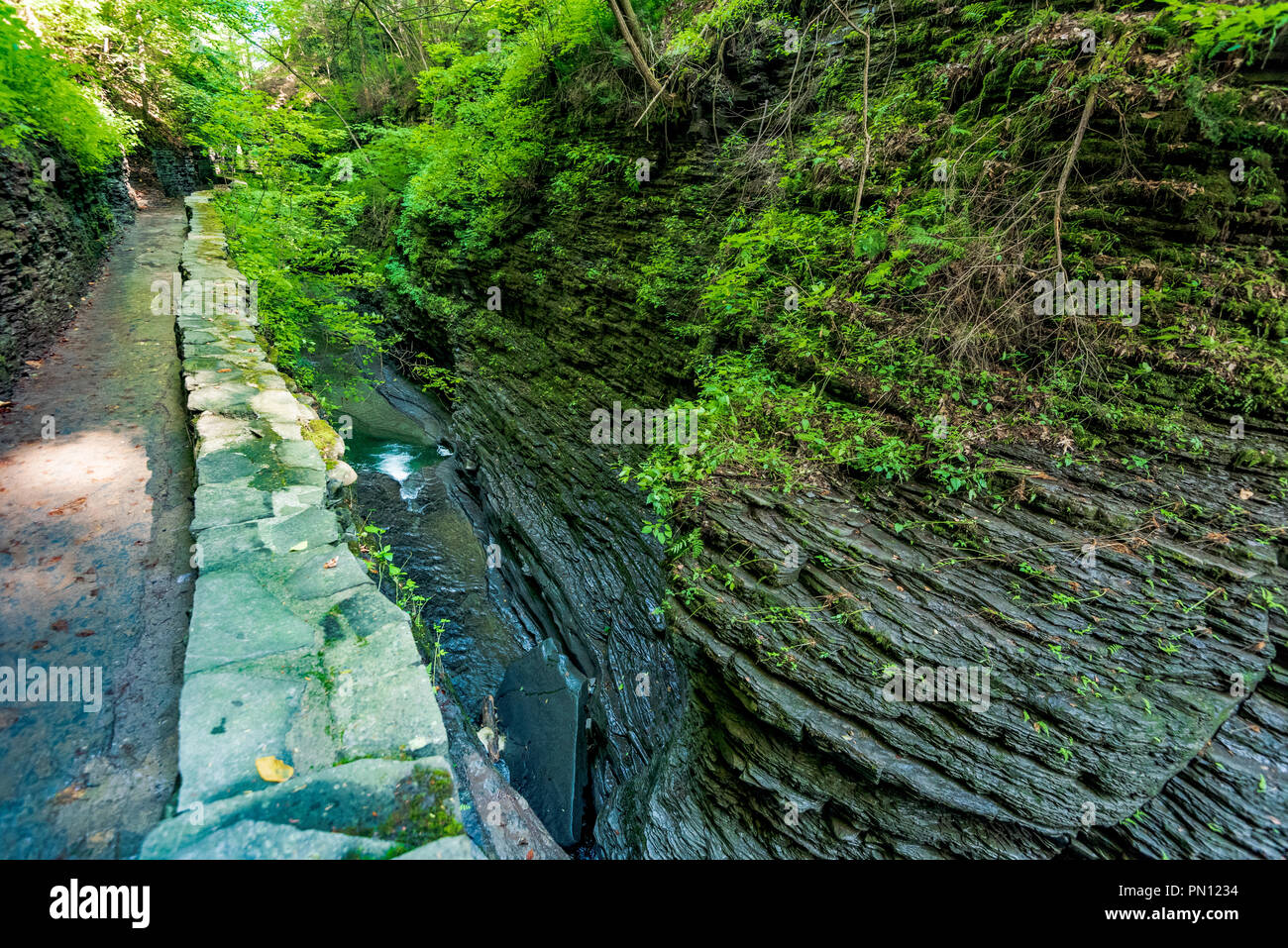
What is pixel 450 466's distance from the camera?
11.5 metres

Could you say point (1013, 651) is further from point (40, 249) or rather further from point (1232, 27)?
point (40, 249)

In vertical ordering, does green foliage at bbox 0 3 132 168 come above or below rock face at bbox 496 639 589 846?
above

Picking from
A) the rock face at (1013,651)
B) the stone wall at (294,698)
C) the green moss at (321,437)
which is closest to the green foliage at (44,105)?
the green moss at (321,437)

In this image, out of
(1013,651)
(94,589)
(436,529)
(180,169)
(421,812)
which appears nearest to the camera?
(421,812)

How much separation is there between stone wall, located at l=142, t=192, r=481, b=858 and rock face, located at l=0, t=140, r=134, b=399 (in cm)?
448

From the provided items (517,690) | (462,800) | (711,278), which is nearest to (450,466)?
(517,690)

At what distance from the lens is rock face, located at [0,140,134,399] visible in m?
5.35

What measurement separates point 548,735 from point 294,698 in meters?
4.66

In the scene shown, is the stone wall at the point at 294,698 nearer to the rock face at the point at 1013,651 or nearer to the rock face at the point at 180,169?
the rock face at the point at 1013,651

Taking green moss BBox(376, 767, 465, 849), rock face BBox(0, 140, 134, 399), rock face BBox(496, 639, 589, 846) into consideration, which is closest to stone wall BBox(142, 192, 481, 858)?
green moss BBox(376, 767, 465, 849)

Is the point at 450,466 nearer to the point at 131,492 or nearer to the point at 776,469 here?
Answer: the point at 131,492

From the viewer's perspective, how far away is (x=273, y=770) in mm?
1757

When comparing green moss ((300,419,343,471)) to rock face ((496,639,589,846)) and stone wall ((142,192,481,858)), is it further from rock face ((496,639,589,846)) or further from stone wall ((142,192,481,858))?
rock face ((496,639,589,846))

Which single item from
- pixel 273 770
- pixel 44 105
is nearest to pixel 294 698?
pixel 273 770
